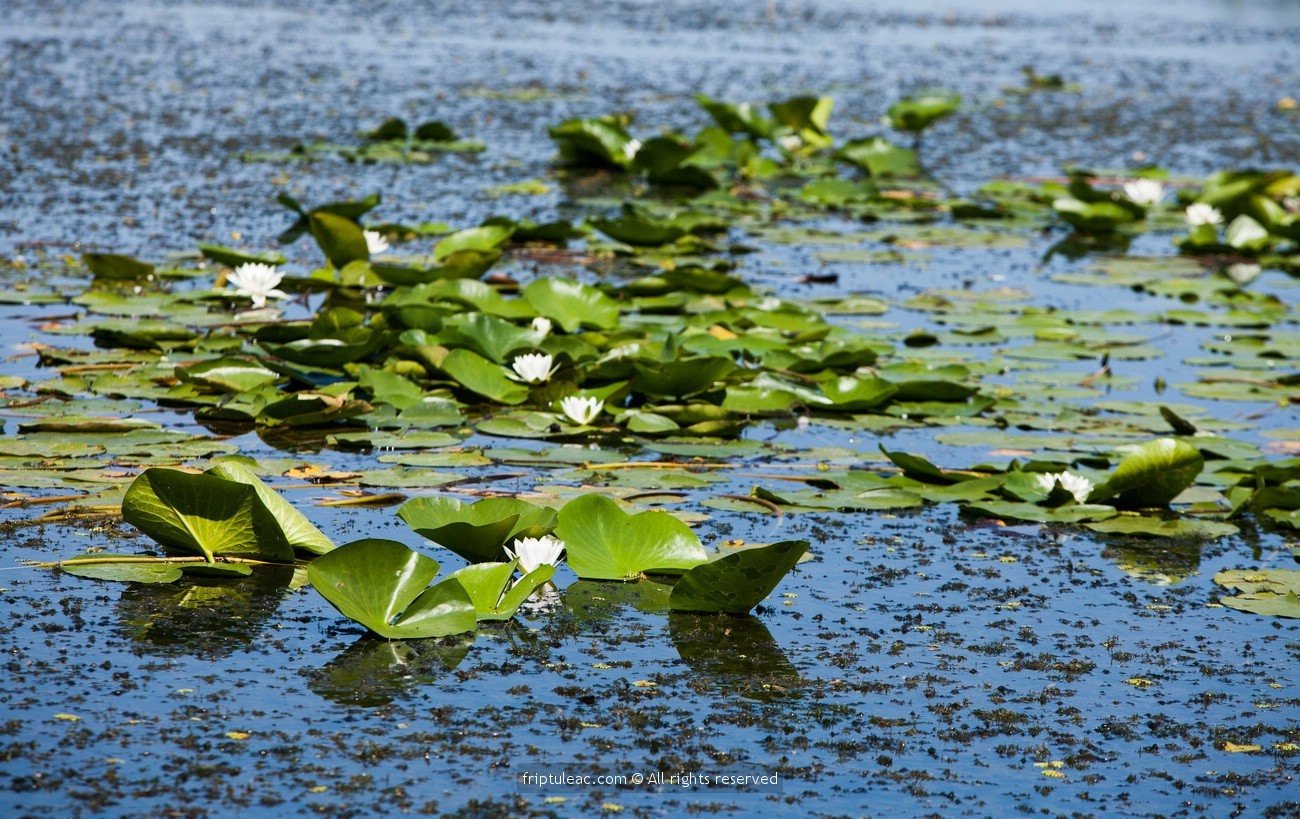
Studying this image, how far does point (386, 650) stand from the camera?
8.05ft

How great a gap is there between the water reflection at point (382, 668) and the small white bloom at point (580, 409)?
1.28m

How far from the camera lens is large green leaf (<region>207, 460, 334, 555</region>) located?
273 cm

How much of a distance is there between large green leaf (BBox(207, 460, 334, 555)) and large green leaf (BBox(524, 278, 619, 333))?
5.98 feet

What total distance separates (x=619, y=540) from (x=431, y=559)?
0.43 metres

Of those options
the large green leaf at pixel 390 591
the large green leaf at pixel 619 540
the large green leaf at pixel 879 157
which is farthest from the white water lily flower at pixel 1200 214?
the large green leaf at pixel 390 591

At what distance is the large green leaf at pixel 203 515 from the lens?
8.66ft

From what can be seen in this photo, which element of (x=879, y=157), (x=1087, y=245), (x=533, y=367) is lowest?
(x=1087, y=245)

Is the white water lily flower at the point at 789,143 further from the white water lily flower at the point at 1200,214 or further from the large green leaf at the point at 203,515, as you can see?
the large green leaf at the point at 203,515

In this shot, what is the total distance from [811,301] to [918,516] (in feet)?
6.69

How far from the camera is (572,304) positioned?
14.9 feet

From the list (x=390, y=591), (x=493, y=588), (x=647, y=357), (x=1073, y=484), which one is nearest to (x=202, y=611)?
(x=390, y=591)

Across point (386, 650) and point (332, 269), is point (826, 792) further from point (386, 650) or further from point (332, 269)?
point (332, 269)

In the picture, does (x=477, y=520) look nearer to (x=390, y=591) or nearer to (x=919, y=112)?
(x=390, y=591)

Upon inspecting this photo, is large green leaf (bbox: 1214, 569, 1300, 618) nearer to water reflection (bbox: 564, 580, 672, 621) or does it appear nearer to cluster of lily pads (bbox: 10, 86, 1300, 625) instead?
cluster of lily pads (bbox: 10, 86, 1300, 625)
